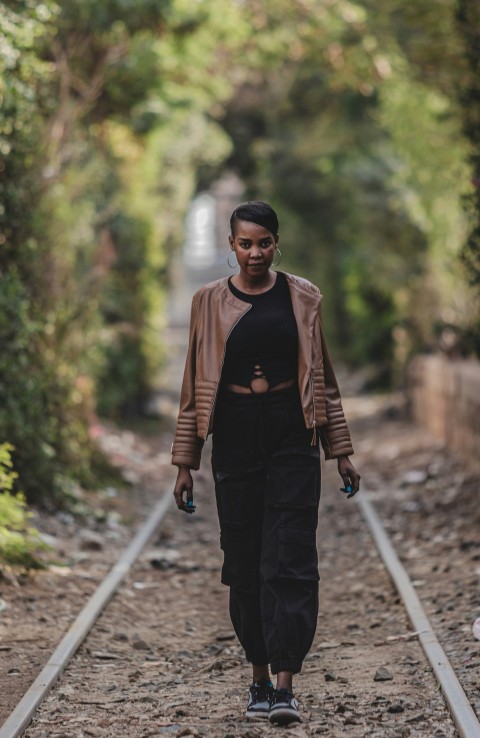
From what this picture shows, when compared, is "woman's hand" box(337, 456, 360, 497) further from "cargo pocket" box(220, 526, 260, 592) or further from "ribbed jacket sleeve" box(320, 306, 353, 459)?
"cargo pocket" box(220, 526, 260, 592)

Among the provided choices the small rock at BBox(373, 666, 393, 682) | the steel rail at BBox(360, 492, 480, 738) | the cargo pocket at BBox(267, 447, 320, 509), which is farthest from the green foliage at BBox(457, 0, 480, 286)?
the cargo pocket at BBox(267, 447, 320, 509)

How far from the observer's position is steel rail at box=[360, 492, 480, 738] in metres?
5.17

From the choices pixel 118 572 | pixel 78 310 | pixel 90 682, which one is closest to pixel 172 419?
pixel 78 310

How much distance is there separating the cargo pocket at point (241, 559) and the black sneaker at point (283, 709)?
45 cm

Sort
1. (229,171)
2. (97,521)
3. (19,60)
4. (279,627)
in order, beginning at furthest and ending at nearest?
(229,171)
(97,521)
(19,60)
(279,627)

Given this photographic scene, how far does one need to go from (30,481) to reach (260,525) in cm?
572

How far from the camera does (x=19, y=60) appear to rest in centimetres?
1047

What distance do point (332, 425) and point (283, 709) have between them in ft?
3.92

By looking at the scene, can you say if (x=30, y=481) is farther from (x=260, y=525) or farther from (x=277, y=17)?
(x=277, y=17)

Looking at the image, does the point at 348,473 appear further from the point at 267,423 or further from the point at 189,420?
the point at 189,420

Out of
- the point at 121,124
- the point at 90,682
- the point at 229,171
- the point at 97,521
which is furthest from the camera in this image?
the point at 229,171

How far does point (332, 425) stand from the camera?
5406 mm

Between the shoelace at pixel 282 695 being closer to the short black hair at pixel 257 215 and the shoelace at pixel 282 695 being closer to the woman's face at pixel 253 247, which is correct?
the woman's face at pixel 253 247

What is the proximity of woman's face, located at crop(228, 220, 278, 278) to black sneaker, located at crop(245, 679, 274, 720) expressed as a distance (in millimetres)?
1779
